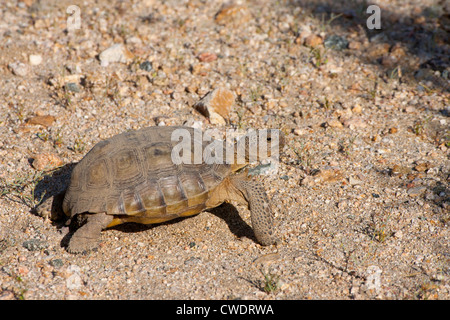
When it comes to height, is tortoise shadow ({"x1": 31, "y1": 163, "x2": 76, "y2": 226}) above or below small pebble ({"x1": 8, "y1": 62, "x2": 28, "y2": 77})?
below

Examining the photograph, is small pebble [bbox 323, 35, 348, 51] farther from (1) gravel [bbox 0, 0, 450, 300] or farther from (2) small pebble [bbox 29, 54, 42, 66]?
(2) small pebble [bbox 29, 54, 42, 66]

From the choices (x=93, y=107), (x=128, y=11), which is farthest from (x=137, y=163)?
(x=128, y=11)

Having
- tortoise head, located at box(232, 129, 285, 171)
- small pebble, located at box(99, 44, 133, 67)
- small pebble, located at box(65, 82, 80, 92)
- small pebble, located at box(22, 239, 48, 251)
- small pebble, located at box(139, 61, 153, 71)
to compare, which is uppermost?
small pebble, located at box(99, 44, 133, 67)

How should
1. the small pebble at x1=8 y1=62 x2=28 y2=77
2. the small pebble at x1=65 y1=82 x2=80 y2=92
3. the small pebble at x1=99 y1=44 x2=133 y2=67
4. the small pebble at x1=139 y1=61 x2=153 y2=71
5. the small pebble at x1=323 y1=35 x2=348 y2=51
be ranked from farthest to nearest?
the small pebble at x1=323 y1=35 x2=348 y2=51
the small pebble at x1=99 y1=44 x2=133 y2=67
the small pebble at x1=139 y1=61 x2=153 y2=71
the small pebble at x1=8 y1=62 x2=28 y2=77
the small pebble at x1=65 y1=82 x2=80 y2=92

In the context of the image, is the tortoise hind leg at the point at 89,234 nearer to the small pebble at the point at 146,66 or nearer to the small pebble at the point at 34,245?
the small pebble at the point at 34,245

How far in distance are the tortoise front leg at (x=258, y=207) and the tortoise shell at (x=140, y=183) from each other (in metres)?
0.27

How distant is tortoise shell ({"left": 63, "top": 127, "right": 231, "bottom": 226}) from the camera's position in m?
4.26

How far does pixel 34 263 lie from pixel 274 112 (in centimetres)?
338

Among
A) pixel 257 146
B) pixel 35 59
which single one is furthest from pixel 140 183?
pixel 35 59

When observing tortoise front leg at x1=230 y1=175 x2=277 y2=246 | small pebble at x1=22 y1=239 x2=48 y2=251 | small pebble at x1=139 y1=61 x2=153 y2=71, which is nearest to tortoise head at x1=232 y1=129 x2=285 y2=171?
tortoise front leg at x1=230 y1=175 x2=277 y2=246

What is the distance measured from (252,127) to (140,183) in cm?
203

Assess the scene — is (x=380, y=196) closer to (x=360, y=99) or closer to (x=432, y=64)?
(x=360, y=99)

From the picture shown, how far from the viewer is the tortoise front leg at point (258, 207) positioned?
4301 millimetres

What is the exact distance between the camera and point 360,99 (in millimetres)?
6199
